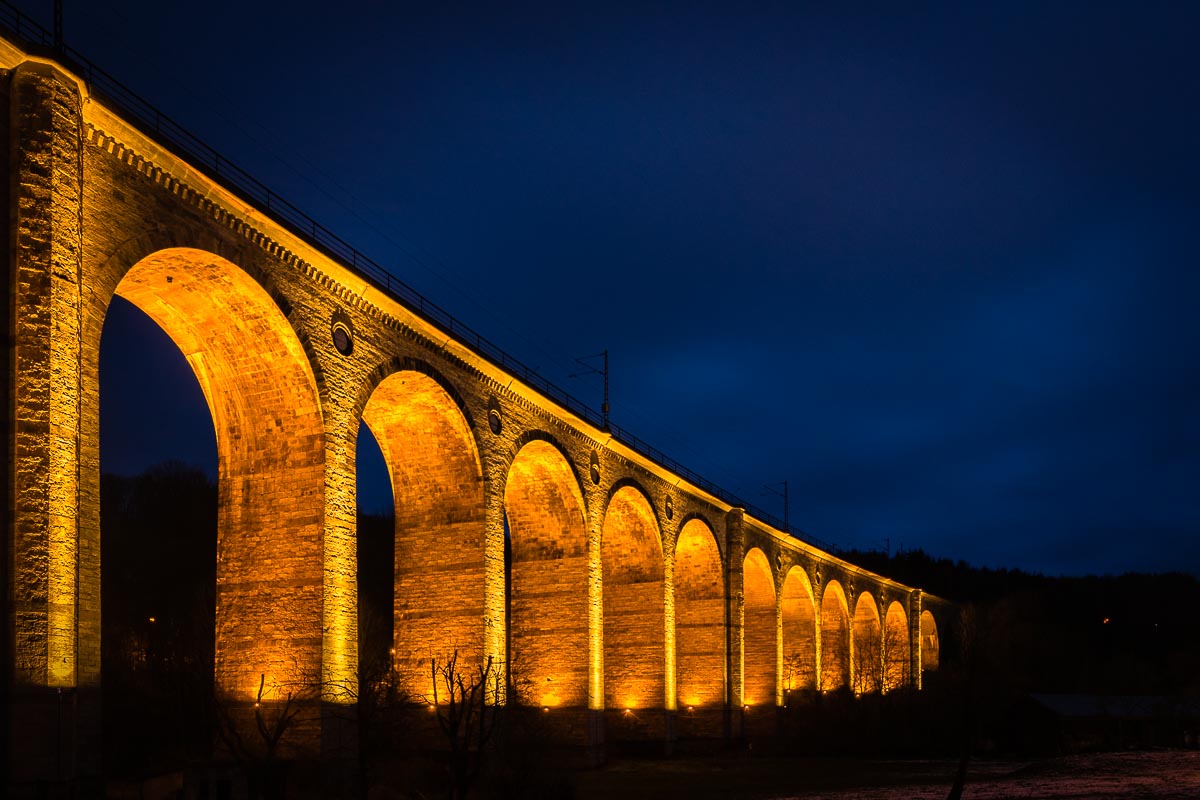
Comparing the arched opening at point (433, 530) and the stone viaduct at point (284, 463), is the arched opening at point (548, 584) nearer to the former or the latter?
the stone viaduct at point (284, 463)

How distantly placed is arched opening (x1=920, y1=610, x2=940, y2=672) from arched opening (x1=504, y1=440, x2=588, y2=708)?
195 ft

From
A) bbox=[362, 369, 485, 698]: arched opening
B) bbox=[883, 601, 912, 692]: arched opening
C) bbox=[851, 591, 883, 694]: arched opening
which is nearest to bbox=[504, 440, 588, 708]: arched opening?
bbox=[362, 369, 485, 698]: arched opening

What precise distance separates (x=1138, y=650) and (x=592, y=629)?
9159cm

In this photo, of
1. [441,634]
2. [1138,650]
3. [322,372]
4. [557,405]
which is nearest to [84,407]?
[322,372]

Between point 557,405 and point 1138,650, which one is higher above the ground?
point 557,405

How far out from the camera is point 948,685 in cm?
5316

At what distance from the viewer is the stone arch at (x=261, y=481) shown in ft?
65.3

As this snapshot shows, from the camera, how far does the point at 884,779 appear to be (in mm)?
30438

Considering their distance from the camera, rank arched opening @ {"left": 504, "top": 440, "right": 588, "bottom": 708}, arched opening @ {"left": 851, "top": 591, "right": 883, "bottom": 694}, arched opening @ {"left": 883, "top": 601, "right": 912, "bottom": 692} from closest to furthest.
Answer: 1. arched opening @ {"left": 504, "top": 440, "right": 588, "bottom": 708}
2. arched opening @ {"left": 851, "top": 591, "right": 883, "bottom": 694}
3. arched opening @ {"left": 883, "top": 601, "right": 912, "bottom": 692}

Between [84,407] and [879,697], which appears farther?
[879,697]

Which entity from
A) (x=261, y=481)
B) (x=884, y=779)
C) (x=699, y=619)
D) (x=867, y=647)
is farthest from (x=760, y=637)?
(x=261, y=481)

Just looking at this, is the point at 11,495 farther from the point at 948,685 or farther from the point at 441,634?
the point at 948,685

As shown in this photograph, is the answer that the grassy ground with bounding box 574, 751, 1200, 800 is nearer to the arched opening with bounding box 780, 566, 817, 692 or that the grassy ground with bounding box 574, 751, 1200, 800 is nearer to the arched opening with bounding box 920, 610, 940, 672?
the arched opening with bounding box 780, 566, 817, 692

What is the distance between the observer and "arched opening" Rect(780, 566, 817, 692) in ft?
180
